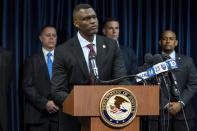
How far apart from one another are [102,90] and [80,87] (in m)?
0.15

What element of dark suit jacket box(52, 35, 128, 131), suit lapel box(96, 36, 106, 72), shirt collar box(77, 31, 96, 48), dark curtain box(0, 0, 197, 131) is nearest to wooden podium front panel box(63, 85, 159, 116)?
dark suit jacket box(52, 35, 128, 131)

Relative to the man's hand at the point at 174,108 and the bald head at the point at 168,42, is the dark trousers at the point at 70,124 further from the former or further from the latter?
the bald head at the point at 168,42

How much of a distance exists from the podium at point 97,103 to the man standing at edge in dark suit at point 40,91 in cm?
265

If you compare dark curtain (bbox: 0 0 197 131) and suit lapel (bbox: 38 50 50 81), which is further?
dark curtain (bbox: 0 0 197 131)

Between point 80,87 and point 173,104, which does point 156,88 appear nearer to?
point 80,87

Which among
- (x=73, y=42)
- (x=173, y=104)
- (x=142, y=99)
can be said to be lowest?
(x=173, y=104)

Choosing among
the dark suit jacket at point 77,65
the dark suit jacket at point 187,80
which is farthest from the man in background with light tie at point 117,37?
the dark suit jacket at point 77,65

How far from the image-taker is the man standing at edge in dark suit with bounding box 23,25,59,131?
582 cm

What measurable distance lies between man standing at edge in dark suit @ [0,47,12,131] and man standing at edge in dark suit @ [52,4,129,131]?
1861 millimetres

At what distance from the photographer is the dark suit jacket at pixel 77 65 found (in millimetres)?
3826

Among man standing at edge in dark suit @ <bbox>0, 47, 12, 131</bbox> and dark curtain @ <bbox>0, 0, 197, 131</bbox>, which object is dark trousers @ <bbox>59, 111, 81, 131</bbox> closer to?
man standing at edge in dark suit @ <bbox>0, 47, 12, 131</bbox>

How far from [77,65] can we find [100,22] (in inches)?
123

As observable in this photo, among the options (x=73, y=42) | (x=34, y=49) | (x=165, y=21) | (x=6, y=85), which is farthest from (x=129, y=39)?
(x=73, y=42)

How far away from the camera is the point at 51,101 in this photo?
5.74 meters
